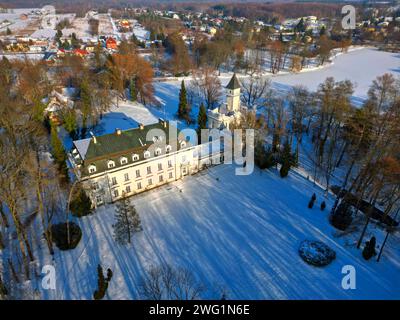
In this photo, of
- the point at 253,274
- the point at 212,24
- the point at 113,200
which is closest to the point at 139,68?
the point at 113,200

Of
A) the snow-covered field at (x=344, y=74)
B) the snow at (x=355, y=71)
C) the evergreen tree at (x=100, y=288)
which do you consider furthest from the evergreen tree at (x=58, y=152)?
the snow at (x=355, y=71)

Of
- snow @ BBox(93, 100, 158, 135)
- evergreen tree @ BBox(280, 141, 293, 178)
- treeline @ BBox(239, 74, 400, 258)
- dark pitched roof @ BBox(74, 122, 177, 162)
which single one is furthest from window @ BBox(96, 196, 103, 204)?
evergreen tree @ BBox(280, 141, 293, 178)

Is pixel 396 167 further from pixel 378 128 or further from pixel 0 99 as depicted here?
pixel 0 99

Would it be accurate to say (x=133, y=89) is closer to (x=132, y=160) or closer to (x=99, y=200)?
(x=132, y=160)

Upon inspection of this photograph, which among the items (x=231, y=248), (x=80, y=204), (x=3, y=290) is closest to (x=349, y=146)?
(x=231, y=248)

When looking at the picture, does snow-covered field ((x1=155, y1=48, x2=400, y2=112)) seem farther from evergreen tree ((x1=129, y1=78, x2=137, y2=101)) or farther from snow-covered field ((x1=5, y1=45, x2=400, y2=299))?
snow-covered field ((x1=5, y1=45, x2=400, y2=299))

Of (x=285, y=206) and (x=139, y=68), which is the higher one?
(x=139, y=68)
